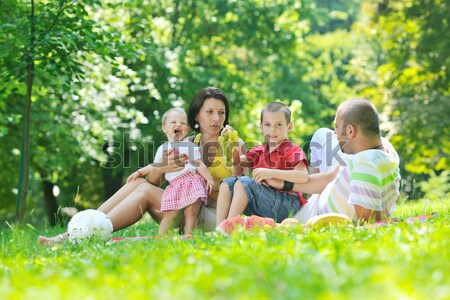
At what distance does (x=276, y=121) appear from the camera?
254 inches

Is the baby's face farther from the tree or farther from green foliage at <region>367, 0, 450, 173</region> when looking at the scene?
green foliage at <region>367, 0, 450, 173</region>

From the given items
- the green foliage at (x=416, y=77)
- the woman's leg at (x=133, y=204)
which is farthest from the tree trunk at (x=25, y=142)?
the green foliage at (x=416, y=77)

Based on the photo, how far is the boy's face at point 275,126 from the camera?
6.44m

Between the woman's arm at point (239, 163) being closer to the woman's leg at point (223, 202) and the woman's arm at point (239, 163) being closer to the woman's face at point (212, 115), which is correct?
the woman's face at point (212, 115)

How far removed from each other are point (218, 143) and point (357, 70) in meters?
16.5

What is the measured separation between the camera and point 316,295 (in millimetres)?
2311

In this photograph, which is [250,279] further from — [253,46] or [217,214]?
[253,46]

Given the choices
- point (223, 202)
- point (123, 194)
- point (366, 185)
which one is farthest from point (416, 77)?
point (366, 185)

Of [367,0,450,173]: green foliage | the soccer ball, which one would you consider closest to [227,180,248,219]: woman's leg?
the soccer ball

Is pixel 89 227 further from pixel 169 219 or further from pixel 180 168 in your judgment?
pixel 180 168

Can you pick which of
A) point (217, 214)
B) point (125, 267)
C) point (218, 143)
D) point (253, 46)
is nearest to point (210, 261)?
point (125, 267)

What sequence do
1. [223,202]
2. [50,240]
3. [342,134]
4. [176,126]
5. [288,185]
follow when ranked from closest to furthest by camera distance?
[342,134] → [50,240] → [223,202] → [288,185] → [176,126]

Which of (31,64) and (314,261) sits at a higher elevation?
(31,64)

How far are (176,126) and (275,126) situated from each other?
123 cm
